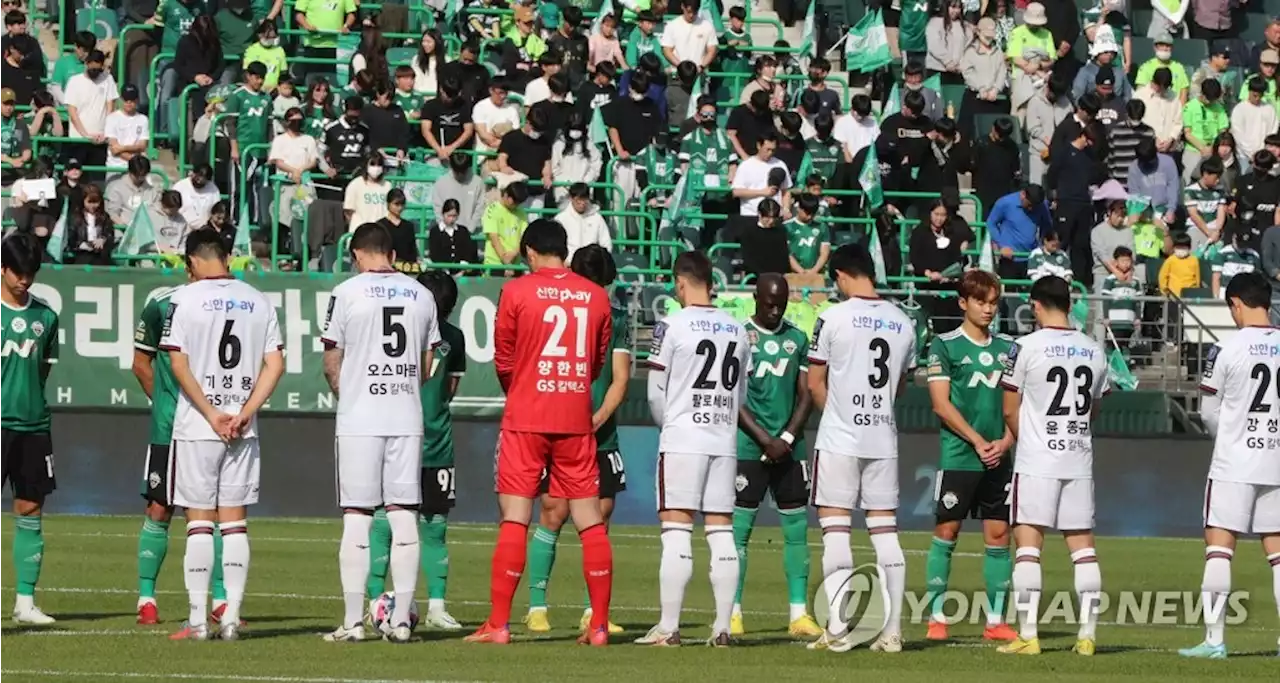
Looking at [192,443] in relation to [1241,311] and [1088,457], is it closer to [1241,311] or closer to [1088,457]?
[1088,457]

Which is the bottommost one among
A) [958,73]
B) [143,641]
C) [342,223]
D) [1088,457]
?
[143,641]

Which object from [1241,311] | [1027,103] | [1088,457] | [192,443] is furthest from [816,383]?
[1027,103]

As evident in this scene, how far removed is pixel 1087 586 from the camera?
1398 centimetres

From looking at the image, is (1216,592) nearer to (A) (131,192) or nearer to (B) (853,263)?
(B) (853,263)

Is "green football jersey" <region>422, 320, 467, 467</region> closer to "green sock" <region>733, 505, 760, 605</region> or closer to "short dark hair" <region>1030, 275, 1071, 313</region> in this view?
"green sock" <region>733, 505, 760, 605</region>

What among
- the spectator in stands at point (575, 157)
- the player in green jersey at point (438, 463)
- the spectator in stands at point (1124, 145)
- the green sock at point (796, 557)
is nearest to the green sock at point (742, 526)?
the green sock at point (796, 557)

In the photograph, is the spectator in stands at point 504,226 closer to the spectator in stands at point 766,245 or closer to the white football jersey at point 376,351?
the spectator in stands at point 766,245

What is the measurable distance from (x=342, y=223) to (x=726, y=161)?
450 centimetres

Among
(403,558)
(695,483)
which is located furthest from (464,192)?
(403,558)

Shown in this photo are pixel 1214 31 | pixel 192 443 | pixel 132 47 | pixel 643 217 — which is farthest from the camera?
pixel 1214 31

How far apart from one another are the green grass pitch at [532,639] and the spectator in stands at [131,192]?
5.74 m

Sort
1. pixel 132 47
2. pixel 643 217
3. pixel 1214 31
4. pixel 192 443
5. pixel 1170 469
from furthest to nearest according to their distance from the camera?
1. pixel 1214 31
2. pixel 132 47
3. pixel 643 217
4. pixel 1170 469
5. pixel 192 443

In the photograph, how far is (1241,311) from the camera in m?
14.5

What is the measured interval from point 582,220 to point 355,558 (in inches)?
502
